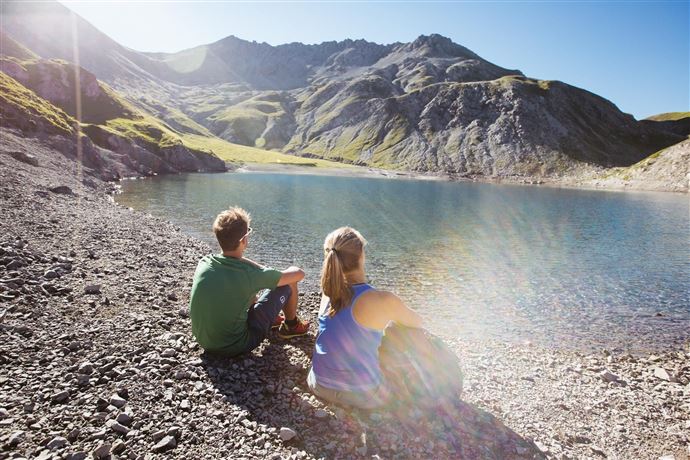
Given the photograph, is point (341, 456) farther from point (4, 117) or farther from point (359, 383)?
point (4, 117)

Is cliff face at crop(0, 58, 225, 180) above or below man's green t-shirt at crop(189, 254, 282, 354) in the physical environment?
above

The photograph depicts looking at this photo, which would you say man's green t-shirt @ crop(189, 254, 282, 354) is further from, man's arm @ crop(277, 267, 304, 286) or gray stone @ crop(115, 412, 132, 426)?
gray stone @ crop(115, 412, 132, 426)

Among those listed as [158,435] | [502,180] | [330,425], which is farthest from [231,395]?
[502,180]

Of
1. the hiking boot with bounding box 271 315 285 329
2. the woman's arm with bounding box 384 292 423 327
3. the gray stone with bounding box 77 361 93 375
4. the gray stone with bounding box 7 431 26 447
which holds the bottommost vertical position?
the gray stone with bounding box 7 431 26 447

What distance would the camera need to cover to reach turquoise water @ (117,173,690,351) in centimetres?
1953

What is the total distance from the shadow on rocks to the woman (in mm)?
533

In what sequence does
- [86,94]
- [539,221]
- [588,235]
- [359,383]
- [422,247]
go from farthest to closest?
1. [86,94]
2. [539,221]
3. [588,235]
4. [422,247]
5. [359,383]

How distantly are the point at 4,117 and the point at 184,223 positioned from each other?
4533cm

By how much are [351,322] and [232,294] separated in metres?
3.04

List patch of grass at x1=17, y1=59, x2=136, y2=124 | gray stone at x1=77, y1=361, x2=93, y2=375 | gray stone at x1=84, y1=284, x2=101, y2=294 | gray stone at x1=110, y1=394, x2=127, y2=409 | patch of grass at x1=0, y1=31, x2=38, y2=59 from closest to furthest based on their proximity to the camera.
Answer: gray stone at x1=110, y1=394, x2=127, y2=409
gray stone at x1=77, y1=361, x2=93, y2=375
gray stone at x1=84, y1=284, x2=101, y2=294
patch of grass at x1=17, y1=59, x2=136, y2=124
patch of grass at x1=0, y1=31, x2=38, y2=59

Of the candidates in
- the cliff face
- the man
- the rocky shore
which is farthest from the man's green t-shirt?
the cliff face

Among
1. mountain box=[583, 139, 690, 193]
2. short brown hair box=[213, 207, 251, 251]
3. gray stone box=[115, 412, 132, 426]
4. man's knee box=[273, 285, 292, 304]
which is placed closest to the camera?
gray stone box=[115, 412, 132, 426]

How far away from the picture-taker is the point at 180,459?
6.68 m

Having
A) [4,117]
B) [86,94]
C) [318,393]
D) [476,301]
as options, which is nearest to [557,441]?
[318,393]
